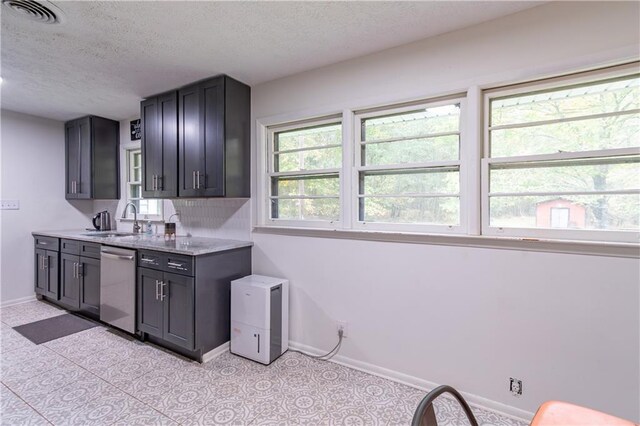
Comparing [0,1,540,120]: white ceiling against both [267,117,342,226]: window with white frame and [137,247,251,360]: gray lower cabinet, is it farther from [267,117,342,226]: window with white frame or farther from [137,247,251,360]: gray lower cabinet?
[137,247,251,360]: gray lower cabinet

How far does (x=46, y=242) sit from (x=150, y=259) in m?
2.18

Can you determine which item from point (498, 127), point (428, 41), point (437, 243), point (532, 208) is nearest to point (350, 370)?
point (437, 243)

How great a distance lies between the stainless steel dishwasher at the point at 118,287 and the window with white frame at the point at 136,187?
3.14 ft

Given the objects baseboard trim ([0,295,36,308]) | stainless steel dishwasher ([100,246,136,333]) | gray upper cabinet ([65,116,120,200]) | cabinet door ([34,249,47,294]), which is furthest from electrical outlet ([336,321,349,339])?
baseboard trim ([0,295,36,308])

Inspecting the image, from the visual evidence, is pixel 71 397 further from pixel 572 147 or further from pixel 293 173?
pixel 572 147

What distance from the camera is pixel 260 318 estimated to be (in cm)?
248

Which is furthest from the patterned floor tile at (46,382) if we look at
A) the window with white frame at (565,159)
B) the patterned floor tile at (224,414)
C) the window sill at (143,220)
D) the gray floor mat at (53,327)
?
the window with white frame at (565,159)

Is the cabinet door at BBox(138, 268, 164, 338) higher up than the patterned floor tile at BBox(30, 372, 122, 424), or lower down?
higher up

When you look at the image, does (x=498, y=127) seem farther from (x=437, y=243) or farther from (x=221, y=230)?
(x=221, y=230)

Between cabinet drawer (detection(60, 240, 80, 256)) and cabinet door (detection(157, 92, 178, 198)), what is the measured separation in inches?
47.0

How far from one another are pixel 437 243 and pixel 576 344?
3.02ft

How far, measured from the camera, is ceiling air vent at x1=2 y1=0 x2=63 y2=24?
1.75 metres

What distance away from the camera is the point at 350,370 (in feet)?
7.94

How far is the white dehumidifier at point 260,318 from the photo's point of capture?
2.47 metres
